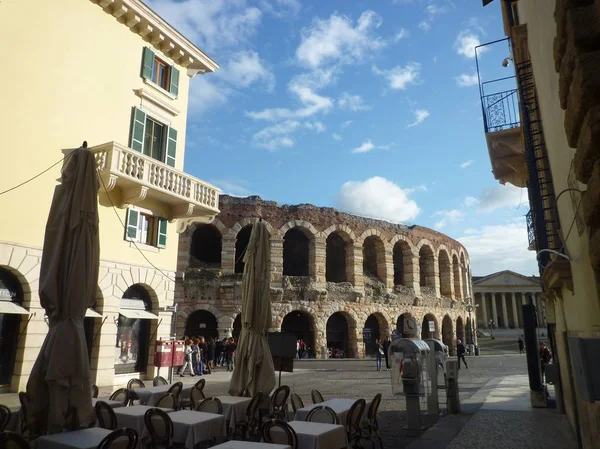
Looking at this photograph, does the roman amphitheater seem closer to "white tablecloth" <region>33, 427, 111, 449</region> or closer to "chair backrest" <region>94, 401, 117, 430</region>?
"chair backrest" <region>94, 401, 117, 430</region>

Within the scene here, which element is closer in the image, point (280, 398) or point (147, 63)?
point (280, 398)

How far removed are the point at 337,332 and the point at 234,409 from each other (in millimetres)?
22347

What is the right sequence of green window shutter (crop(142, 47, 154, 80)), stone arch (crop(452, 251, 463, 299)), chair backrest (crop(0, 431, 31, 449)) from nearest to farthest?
chair backrest (crop(0, 431, 31, 449)) → green window shutter (crop(142, 47, 154, 80)) → stone arch (crop(452, 251, 463, 299))

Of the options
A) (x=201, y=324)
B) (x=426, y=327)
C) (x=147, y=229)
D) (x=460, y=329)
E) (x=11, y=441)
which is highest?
(x=147, y=229)

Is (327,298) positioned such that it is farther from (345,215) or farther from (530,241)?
(530,241)

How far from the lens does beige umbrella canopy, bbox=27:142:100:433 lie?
4.78 meters

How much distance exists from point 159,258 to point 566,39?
44.2ft

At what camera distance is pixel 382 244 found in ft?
98.2

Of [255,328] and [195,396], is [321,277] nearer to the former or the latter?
[255,328]

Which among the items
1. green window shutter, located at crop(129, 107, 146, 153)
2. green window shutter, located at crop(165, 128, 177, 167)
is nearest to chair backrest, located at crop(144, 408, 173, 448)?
green window shutter, located at crop(129, 107, 146, 153)

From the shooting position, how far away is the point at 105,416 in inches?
218

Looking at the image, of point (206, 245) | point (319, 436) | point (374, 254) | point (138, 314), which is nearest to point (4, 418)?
point (319, 436)

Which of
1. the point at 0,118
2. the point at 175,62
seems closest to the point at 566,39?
the point at 0,118

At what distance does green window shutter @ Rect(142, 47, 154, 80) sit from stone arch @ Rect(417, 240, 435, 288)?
23.5 metres
